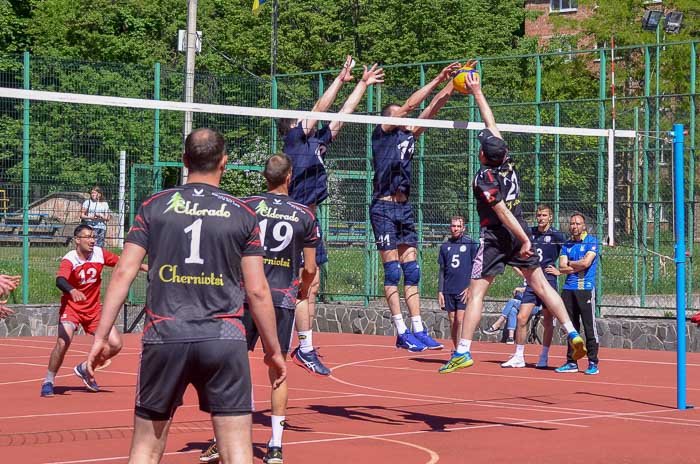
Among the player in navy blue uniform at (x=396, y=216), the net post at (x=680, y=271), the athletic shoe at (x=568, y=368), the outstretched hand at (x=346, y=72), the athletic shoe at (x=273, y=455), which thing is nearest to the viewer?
the athletic shoe at (x=273, y=455)

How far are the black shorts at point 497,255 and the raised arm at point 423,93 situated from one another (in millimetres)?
1610

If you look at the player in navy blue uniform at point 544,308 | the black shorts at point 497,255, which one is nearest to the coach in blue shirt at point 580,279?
the player in navy blue uniform at point 544,308

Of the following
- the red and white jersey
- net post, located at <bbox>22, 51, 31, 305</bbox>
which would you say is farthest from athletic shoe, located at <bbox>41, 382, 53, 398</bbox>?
net post, located at <bbox>22, 51, 31, 305</bbox>

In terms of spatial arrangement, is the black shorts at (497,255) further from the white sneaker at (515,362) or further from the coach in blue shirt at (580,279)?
the white sneaker at (515,362)

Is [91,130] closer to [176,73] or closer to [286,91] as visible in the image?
[176,73]

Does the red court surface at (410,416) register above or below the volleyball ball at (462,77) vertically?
below

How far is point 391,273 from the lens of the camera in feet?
44.4

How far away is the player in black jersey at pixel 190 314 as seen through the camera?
6023 mm

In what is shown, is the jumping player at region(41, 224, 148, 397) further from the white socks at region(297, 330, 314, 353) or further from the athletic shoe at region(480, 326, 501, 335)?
the athletic shoe at region(480, 326, 501, 335)

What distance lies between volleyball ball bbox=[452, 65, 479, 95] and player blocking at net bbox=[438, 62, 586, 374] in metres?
0.10

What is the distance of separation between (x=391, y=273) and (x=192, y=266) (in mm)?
7577

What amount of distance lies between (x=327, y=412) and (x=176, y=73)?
12616 millimetres

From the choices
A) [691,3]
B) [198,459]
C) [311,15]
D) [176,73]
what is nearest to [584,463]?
→ [198,459]

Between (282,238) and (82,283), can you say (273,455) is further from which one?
(82,283)
